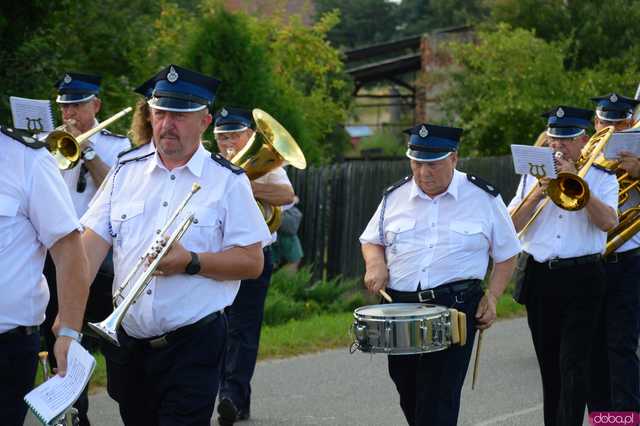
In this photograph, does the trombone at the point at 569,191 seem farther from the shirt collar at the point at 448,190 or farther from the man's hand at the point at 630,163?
the shirt collar at the point at 448,190

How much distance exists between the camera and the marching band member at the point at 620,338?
8.04m

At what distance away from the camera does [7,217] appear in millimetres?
4734

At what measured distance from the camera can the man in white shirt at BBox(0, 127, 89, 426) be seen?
475cm

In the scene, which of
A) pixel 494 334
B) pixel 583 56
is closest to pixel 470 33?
pixel 583 56

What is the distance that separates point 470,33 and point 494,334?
21566mm

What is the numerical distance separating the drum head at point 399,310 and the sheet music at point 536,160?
4.30 ft

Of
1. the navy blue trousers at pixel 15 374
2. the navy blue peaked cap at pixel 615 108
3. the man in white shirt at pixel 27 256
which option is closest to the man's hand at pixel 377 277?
the man in white shirt at pixel 27 256

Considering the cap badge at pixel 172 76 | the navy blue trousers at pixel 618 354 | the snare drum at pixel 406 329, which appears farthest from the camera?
the navy blue trousers at pixel 618 354

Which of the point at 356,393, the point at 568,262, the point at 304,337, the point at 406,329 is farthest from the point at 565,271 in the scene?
the point at 304,337

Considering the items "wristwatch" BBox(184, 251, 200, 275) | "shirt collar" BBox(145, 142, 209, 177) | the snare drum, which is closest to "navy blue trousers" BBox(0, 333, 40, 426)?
"wristwatch" BBox(184, 251, 200, 275)

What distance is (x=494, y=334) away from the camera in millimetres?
13133

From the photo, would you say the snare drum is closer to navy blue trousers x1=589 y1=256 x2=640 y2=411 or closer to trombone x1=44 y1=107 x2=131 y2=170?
navy blue trousers x1=589 y1=256 x2=640 y2=411

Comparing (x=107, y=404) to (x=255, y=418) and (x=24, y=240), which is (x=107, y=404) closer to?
(x=255, y=418)

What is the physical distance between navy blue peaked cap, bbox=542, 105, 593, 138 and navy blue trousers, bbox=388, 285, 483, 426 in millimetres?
1491
